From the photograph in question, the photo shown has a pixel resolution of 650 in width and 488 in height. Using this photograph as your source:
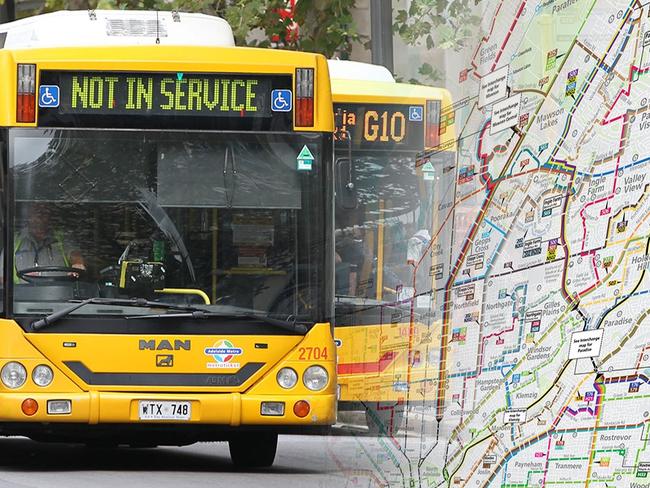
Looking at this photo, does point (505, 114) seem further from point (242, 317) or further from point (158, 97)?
point (158, 97)

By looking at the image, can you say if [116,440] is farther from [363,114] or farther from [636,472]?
[636,472]

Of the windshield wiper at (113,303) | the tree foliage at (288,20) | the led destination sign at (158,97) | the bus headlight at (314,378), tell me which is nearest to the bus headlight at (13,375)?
the windshield wiper at (113,303)

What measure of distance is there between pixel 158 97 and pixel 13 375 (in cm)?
208

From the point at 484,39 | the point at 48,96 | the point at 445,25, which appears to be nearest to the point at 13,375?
the point at 48,96

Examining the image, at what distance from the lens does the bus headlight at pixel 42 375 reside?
977 centimetres

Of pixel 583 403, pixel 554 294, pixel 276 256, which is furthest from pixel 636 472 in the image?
pixel 276 256

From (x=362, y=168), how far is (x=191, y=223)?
3.42m

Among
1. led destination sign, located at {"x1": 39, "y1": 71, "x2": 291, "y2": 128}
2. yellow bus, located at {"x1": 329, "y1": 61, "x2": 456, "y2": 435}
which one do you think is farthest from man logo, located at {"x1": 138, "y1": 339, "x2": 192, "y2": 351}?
led destination sign, located at {"x1": 39, "y1": 71, "x2": 291, "y2": 128}

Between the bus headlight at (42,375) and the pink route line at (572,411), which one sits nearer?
the pink route line at (572,411)

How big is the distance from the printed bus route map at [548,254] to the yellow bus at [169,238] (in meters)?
5.55

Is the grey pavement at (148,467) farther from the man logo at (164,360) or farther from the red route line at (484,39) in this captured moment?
the red route line at (484,39)

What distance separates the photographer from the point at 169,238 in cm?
997

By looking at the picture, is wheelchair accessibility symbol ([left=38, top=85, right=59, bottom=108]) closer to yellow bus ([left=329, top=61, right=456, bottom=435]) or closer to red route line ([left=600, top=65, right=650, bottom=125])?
yellow bus ([left=329, top=61, right=456, bottom=435])

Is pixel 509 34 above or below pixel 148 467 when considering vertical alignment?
above
